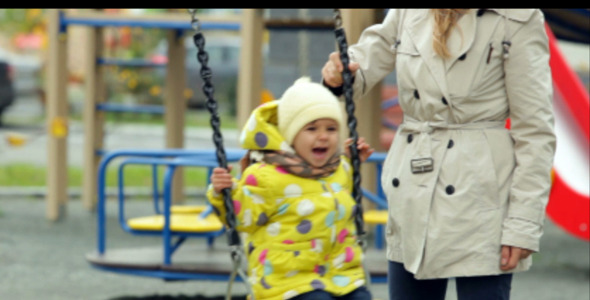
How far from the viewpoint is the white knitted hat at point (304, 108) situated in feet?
10.6

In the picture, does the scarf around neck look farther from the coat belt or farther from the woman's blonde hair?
the woman's blonde hair

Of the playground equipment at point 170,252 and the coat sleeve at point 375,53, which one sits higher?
the coat sleeve at point 375,53

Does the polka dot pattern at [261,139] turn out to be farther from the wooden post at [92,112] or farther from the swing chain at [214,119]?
the wooden post at [92,112]

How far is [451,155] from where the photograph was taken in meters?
2.90

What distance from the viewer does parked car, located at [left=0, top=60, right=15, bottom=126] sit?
18812 millimetres

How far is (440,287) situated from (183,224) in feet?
9.74

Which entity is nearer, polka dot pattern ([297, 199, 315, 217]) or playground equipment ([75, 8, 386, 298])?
polka dot pattern ([297, 199, 315, 217])

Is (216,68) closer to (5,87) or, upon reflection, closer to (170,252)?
(5,87)

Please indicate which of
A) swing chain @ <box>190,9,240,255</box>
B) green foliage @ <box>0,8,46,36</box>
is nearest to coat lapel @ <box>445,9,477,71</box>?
swing chain @ <box>190,9,240,255</box>

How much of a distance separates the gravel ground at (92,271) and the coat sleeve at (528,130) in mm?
3222

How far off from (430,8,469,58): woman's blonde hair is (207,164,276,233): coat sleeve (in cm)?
66

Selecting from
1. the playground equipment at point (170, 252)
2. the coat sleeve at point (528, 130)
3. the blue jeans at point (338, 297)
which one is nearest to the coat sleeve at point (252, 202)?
the blue jeans at point (338, 297)

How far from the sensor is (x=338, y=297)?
3.20 metres

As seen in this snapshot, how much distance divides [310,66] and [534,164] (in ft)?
20.3
